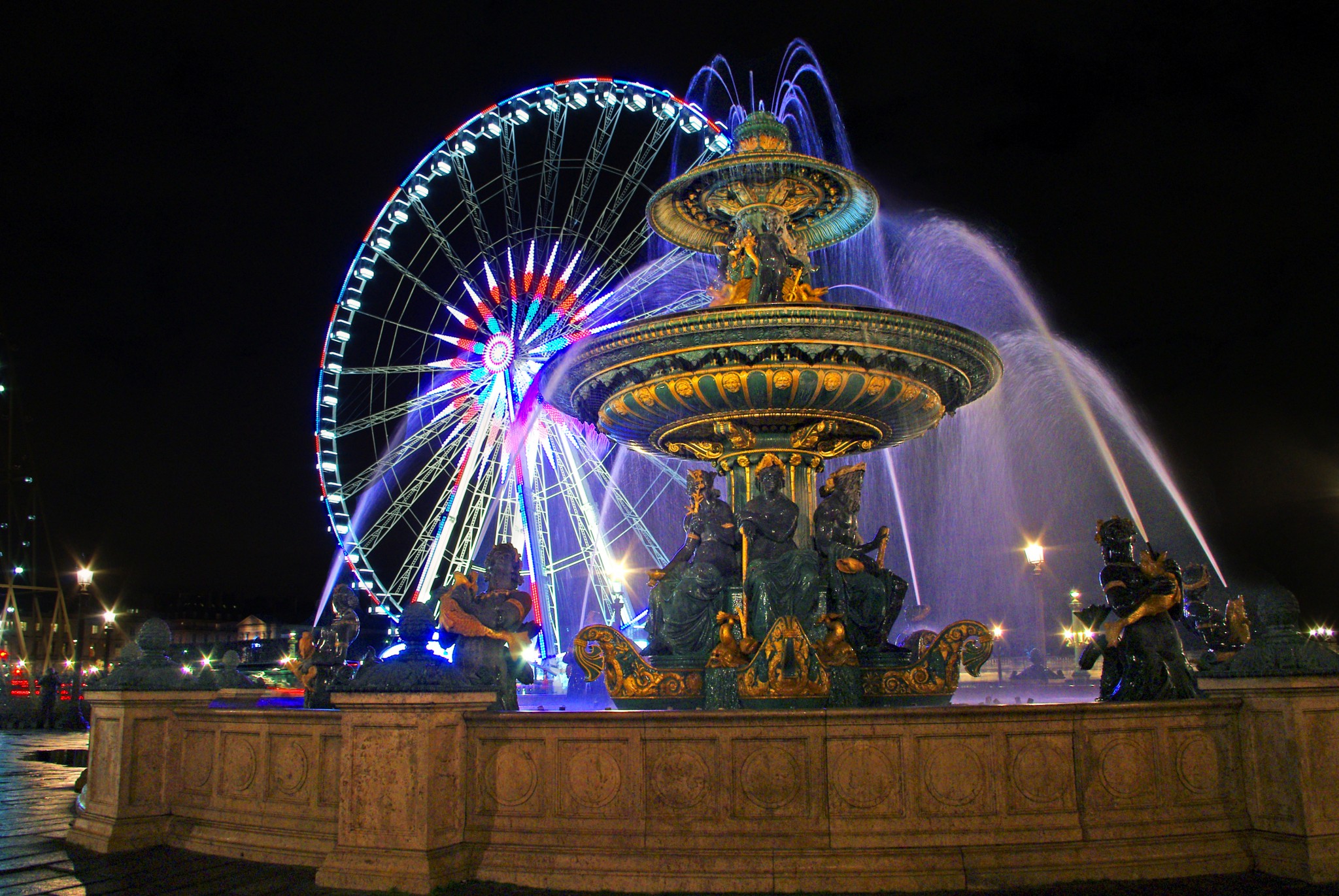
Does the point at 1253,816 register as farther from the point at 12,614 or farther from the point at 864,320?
the point at 12,614

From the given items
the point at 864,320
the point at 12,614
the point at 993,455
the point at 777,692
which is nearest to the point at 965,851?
the point at 777,692

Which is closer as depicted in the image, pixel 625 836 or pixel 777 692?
pixel 625 836

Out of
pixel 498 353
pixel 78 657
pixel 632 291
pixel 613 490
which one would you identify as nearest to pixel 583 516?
pixel 613 490

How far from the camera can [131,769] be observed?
604 cm

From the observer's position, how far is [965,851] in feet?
15.3

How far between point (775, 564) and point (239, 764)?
13.1 ft

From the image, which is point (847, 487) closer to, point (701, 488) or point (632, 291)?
point (701, 488)

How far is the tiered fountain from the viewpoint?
24.3 ft

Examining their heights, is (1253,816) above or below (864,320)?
below

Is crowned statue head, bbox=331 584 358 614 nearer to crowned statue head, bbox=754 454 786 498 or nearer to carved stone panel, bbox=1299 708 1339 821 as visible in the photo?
crowned statue head, bbox=754 454 786 498

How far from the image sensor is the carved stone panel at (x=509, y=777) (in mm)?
4969

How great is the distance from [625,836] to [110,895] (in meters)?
2.52

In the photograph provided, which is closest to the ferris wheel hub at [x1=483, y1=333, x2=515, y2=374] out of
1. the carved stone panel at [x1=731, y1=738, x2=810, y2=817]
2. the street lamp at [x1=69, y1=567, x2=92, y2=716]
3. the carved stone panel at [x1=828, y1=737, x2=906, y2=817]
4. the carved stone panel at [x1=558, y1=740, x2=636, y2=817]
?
the street lamp at [x1=69, y1=567, x2=92, y2=716]

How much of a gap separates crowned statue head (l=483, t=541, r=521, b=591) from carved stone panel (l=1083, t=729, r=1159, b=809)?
13.4ft
